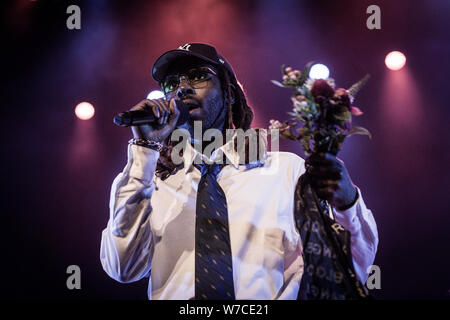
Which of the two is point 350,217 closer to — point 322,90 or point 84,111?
point 322,90

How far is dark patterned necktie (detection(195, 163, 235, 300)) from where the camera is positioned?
1765 mm

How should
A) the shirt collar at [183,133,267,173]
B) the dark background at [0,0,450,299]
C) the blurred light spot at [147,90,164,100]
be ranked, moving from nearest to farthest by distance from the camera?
1. the shirt collar at [183,133,267,173]
2. the dark background at [0,0,450,299]
3. the blurred light spot at [147,90,164,100]

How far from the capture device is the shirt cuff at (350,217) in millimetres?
1805

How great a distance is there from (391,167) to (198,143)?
2.08 meters

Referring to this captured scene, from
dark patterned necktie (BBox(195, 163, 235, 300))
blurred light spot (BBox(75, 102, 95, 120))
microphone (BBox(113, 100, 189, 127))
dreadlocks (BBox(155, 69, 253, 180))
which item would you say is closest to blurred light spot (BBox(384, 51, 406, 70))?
dreadlocks (BBox(155, 69, 253, 180))

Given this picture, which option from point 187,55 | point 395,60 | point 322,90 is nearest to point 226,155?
point 187,55

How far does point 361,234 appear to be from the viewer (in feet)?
6.31

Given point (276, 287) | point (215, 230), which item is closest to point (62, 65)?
point (215, 230)

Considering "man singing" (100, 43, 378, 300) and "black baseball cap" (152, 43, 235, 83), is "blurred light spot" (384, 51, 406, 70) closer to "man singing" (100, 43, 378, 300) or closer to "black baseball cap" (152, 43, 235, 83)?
"black baseball cap" (152, 43, 235, 83)

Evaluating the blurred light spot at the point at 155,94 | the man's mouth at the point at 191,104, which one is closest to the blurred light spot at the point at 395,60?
the blurred light spot at the point at 155,94

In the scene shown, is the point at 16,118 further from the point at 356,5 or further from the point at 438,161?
the point at 438,161

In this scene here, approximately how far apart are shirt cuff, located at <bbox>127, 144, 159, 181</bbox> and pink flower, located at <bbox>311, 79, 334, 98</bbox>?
77 cm

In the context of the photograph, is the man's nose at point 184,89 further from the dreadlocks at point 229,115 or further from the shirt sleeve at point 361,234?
the shirt sleeve at point 361,234
